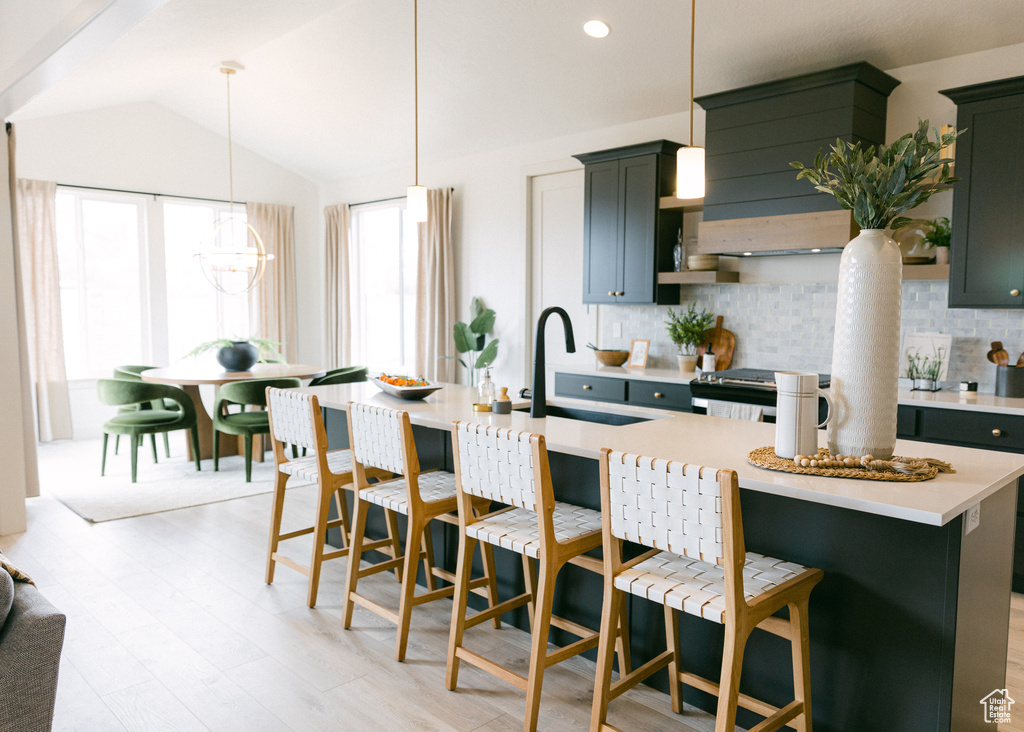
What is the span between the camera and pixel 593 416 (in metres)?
3.25

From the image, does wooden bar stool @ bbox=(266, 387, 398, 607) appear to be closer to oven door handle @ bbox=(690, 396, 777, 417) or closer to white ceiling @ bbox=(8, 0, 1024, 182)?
oven door handle @ bbox=(690, 396, 777, 417)

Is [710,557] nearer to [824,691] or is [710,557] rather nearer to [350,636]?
[824,691]

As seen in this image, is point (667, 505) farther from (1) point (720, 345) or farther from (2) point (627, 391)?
(1) point (720, 345)

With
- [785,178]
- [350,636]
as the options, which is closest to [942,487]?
[350,636]

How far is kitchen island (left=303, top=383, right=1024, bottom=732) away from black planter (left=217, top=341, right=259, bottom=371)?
404 centimetres

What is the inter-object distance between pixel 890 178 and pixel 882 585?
3.53 ft

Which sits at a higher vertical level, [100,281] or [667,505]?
[100,281]

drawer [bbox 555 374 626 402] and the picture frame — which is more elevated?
the picture frame

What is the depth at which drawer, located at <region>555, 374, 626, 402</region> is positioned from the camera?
196 inches

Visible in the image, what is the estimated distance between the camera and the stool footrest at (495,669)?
90.0 inches

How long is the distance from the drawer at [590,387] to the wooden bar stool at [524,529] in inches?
95.7

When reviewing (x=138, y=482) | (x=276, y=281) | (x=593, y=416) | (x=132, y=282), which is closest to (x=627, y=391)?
(x=593, y=416)

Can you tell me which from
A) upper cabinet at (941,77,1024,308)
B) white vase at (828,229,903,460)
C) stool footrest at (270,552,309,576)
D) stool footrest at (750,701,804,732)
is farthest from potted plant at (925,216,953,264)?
stool footrest at (270,552,309,576)

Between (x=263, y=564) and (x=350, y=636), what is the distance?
1.01 meters
